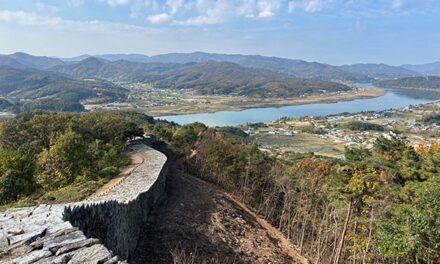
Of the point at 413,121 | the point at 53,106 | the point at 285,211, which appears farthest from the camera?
the point at 53,106

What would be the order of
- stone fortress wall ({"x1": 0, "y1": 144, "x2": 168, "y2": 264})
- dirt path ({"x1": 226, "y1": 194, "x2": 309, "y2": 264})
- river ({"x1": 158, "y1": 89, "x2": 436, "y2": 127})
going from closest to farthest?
stone fortress wall ({"x1": 0, "y1": 144, "x2": 168, "y2": 264}) < dirt path ({"x1": 226, "y1": 194, "x2": 309, "y2": 264}) < river ({"x1": 158, "y1": 89, "x2": 436, "y2": 127})

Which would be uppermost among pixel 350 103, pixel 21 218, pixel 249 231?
pixel 21 218

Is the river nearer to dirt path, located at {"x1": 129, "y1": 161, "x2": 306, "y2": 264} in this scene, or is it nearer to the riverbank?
the riverbank

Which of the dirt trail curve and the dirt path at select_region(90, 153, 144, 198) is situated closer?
the dirt trail curve

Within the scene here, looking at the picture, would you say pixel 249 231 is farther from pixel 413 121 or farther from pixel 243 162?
pixel 413 121

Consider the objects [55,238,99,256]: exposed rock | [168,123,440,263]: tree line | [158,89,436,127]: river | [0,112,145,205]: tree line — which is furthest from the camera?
[158,89,436,127]: river

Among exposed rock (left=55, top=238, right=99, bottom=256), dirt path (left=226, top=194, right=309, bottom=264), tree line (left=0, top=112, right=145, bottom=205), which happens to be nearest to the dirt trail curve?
tree line (left=0, top=112, right=145, bottom=205)

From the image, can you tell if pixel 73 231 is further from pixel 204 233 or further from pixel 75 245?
pixel 204 233

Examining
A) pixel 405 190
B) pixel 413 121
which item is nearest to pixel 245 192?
pixel 405 190
